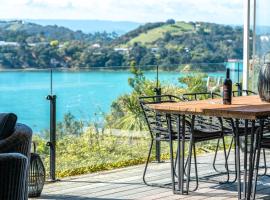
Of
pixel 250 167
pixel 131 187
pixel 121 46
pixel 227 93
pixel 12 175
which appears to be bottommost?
pixel 131 187

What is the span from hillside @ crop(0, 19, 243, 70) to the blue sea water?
516 millimetres

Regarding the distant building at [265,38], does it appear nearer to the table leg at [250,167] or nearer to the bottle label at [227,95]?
the bottle label at [227,95]

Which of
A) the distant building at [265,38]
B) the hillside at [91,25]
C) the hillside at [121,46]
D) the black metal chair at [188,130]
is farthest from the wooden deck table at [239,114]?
the hillside at [91,25]

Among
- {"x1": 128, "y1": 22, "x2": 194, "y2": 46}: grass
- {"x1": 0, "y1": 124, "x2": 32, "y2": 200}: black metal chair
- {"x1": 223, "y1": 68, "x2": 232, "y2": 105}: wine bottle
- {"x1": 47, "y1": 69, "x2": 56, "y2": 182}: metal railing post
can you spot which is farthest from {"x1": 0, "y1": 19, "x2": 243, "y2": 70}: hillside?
{"x1": 0, "y1": 124, "x2": 32, "y2": 200}: black metal chair

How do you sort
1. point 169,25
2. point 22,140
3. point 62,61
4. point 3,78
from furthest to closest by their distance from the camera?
1. point 169,25
2. point 62,61
3. point 3,78
4. point 22,140

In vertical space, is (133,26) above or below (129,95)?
above

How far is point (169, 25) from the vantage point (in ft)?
35.9

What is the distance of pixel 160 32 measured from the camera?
10.8m

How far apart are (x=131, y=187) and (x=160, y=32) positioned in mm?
5867

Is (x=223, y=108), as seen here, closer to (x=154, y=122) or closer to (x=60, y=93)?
(x=154, y=122)

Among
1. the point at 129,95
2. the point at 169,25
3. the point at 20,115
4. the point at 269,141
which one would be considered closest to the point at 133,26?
the point at 169,25

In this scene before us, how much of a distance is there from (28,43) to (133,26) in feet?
13.3

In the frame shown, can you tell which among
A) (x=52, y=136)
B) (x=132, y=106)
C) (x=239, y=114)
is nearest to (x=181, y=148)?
(x=239, y=114)

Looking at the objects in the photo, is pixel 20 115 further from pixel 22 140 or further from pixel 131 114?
pixel 22 140
